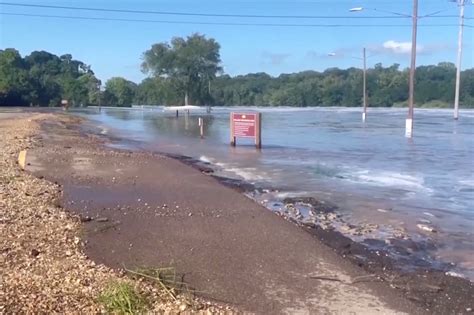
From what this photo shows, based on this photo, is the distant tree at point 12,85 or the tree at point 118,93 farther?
the tree at point 118,93

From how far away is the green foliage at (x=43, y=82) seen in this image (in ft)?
345

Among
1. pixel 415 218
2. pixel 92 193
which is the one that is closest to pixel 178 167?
pixel 92 193

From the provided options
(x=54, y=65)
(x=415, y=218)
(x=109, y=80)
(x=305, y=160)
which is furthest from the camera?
(x=54, y=65)

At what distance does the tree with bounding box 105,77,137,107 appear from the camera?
146m

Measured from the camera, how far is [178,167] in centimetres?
1698

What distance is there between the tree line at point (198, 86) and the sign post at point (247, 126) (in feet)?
275

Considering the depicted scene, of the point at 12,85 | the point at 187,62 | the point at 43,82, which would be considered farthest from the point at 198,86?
the point at 12,85

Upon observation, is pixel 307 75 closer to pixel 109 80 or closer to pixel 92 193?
pixel 109 80

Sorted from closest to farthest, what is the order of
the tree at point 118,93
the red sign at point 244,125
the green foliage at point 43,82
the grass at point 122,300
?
the grass at point 122,300
the red sign at point 244,125
the green foliage at point 43,82
the tree at point 118,93

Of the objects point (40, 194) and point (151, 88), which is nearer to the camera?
point (40, 194)

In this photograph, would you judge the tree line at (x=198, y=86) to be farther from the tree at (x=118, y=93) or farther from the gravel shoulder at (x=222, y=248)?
the gravel shoulder at (x=222, y=248)

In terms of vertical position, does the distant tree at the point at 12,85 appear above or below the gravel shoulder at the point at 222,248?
above

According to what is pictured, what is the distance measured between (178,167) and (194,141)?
13551 millimetres

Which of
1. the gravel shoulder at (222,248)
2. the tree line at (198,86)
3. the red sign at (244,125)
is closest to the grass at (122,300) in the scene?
the gravel shoulder at (222,248)
